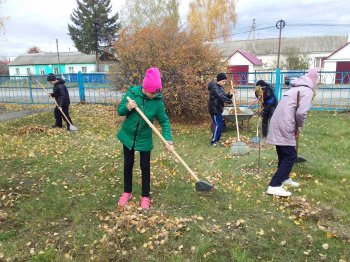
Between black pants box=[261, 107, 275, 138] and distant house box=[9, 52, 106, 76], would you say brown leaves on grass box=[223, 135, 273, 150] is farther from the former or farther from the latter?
distant house box=[9, 52, 106, 76]

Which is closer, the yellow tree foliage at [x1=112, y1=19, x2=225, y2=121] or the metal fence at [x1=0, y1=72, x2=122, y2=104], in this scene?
the yellow tree foliage at [x1=112, y1=19, x2=225, y2=121]

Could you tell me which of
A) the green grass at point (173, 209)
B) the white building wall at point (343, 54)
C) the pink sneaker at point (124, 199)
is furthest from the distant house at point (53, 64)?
the pink sneaker at point (124, 199)

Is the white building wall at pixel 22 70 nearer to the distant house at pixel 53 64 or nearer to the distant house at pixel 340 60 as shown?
the distant house at pixel 53 64

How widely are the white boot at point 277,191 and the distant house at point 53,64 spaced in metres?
48.7

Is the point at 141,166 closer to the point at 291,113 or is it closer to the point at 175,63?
the point at 291,113

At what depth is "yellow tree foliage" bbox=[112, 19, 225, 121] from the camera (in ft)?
30.3

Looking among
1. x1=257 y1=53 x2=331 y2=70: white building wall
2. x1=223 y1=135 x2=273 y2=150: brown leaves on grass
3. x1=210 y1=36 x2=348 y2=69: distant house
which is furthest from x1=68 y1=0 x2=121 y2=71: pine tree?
x1=223 y1=135 x2=273 y2=150: brown leaves on grass

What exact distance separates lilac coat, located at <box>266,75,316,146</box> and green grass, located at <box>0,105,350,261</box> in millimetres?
821

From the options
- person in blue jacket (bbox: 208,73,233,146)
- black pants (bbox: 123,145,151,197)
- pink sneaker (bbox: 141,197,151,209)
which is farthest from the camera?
person in blue jacket (bbox: 208,73,233,146)

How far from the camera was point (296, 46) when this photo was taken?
4125cm

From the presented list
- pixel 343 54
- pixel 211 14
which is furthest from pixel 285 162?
pixel 211 14

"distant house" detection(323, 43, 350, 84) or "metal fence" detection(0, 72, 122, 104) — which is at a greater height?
"distant house" detection(323, 43, 350, 84)

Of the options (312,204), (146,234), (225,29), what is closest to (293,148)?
(312,204)

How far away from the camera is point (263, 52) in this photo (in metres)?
41.2
